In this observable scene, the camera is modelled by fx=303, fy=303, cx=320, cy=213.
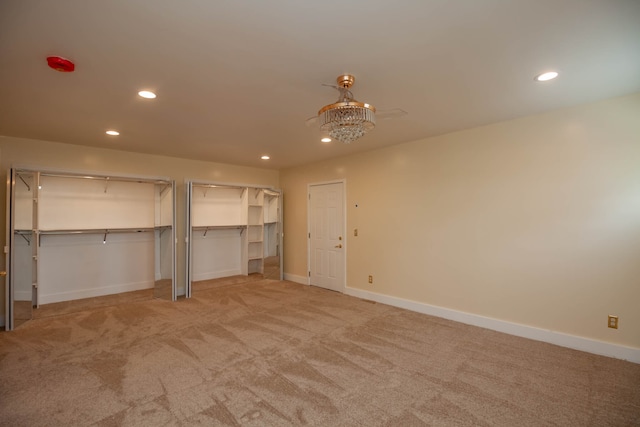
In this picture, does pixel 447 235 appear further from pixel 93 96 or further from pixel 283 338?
pixel 93 96

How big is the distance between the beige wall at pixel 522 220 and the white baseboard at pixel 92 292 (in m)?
4.16

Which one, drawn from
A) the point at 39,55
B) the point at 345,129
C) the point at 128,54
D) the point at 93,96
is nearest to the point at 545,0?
the point at 345,129

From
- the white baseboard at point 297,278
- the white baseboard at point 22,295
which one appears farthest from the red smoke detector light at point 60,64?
the white baseboard at point 297,278

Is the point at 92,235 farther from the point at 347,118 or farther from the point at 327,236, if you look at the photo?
the point at 347,118

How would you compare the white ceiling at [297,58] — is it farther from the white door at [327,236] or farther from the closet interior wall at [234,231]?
the closet interior wall at [234,231]

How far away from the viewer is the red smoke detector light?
6.92ft

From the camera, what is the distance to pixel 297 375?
266 cm

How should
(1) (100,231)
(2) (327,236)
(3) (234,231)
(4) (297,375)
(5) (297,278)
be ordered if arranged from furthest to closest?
(3) (234,231)
(5) (297,278)
(2) (327,236)
(1) (100,231)
(4) (297,375)

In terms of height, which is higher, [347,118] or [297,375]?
[347,118]

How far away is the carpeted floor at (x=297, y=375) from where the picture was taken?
7.02 ft

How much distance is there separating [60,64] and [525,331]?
5047mm

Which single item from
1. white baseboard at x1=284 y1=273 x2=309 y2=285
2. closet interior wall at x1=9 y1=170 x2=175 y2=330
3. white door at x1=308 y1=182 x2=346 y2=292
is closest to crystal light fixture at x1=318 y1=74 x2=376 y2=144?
white door at x1=308 y1=182 x2=346 y2=292

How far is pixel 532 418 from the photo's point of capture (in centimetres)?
211

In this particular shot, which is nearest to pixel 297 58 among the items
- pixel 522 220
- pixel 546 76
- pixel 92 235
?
pixel 546 76
